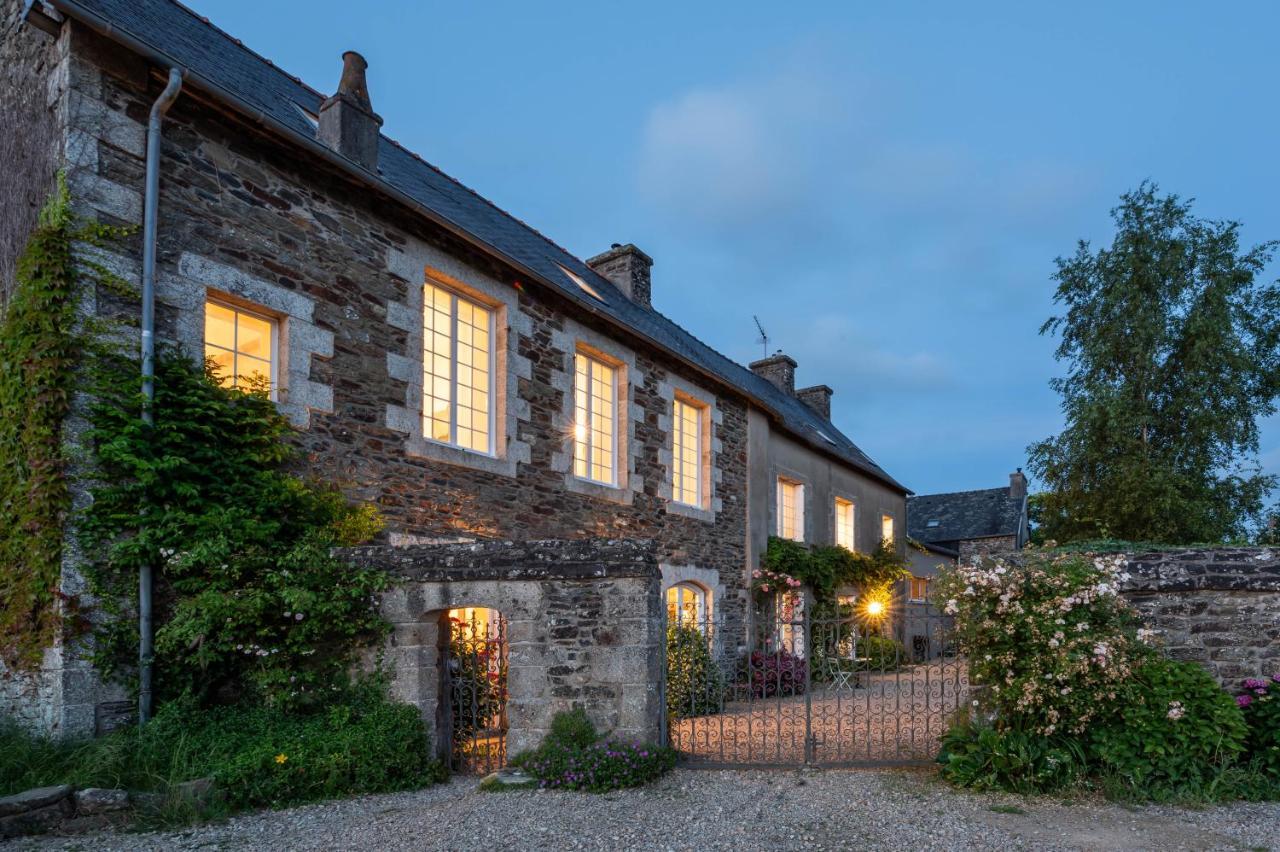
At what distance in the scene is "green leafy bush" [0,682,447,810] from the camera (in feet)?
15.8

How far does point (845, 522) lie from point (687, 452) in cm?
647

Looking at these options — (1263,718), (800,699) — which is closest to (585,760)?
(1263,718)

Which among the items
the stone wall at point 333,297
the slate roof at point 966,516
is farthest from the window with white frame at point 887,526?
the stone wall at point 333,297

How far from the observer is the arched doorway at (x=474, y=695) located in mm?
6199

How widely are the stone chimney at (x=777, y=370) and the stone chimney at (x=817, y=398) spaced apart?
43.9 inches

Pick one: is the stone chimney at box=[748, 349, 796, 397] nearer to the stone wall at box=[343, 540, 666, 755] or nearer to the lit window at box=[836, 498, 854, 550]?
the lit window at box=[836, 498, 854, 550]

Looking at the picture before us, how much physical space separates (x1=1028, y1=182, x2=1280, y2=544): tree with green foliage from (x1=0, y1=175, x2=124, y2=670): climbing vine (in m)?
15.7

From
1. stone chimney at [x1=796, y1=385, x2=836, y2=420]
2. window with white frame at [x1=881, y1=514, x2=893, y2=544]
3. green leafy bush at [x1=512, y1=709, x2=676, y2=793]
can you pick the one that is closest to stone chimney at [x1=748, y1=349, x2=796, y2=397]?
stone chimney at [x1=796, y1=385, x2=836, y2=420]

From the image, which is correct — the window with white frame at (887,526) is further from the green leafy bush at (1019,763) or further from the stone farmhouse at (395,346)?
the green leafy bush at (1019,763)

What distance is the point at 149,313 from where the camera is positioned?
5.60m

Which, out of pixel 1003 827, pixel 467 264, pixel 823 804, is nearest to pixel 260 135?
pixel 467 264

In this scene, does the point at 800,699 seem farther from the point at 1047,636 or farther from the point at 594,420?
the point at 1047,636

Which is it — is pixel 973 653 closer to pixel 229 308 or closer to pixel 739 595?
pixel 229 308

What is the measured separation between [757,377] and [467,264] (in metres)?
12.1
